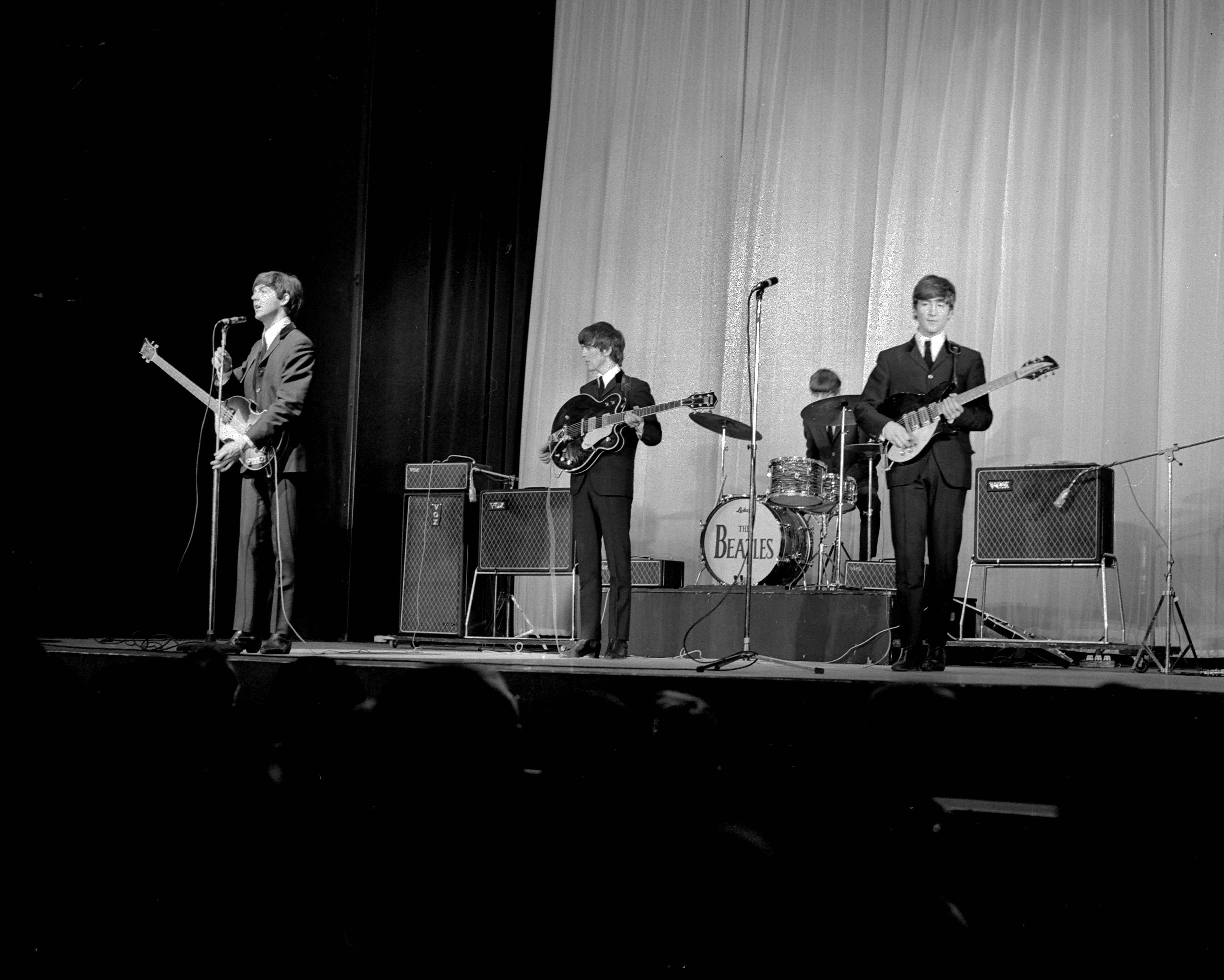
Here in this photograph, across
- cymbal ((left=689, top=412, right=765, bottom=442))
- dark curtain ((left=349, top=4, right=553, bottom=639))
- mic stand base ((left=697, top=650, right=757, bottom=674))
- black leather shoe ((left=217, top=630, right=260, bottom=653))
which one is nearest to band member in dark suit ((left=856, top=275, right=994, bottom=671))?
mic stand base ((left=697, top=650, right=757, bottom=674))

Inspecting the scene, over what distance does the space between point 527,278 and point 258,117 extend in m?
2.30

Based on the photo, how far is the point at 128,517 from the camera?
6477 millimetres

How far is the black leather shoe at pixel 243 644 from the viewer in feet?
16.9

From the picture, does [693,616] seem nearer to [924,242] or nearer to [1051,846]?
[924,242]

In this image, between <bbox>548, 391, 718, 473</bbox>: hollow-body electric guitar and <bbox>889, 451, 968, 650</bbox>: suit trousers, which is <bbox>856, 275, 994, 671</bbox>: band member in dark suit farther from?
<bbox>548, 391, 718, 473</bbox>: hollow-body electric guitar

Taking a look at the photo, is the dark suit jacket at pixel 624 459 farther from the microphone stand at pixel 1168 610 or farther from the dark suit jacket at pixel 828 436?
the microphone stand at pixel 1168 610

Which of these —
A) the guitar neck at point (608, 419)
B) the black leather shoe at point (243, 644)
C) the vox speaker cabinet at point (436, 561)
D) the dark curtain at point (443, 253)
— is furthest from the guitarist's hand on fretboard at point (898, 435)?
the dark curtain at point (443, 253)

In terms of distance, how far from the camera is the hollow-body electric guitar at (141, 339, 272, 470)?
5.25 m

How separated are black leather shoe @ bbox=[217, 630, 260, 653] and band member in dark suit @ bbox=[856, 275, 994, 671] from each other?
2650 millimetres

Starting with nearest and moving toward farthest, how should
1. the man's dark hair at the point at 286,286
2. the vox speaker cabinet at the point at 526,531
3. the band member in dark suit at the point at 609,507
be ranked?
the man's dark hair at the point at 286,286, the band member in dark suit at the point at 609,507, the vox speaker cabinet at the point at 526,531

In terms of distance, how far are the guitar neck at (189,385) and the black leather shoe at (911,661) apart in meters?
3.01

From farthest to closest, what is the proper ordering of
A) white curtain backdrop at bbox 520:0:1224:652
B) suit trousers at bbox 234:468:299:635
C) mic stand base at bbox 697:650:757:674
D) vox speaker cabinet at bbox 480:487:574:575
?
vox speaker cabinet at bbox 480:487:574:575 → white curtain backdrop at bbox 520:0:1224:652 → suit trousers at bbox 234:468:299:635 → mic stand base at bbox 697:650:757:674

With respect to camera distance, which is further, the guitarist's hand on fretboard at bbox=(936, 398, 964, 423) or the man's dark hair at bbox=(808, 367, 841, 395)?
the man's dark hair at bbox=(808, 367, 841, 395)

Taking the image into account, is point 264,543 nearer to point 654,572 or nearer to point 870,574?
point 654,572
